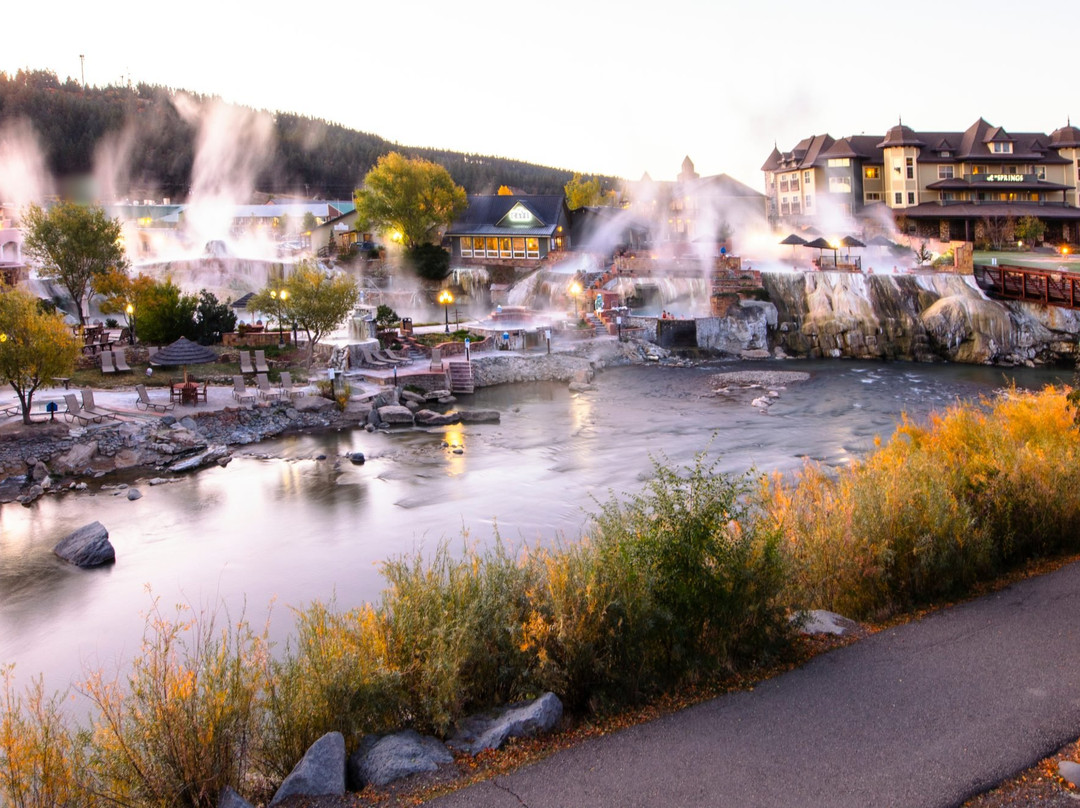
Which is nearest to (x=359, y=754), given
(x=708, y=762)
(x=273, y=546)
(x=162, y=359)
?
(x=708, y=762)

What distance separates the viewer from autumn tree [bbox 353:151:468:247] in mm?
60397

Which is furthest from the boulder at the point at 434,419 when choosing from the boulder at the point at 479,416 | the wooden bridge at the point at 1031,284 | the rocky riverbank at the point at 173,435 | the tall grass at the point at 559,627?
the wooden bridge at the point at 1031,284

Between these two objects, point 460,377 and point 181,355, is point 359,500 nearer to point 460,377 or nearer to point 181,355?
point 181,355

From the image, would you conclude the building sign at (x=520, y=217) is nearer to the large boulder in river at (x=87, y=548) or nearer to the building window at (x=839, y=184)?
the building window at (x=839, y=184)

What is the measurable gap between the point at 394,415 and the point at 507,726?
962 inches

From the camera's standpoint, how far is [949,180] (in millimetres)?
64812

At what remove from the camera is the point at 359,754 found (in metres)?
7.51

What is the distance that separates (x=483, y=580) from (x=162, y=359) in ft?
89.6

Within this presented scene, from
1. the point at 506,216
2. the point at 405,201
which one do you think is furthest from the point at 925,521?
the point at 506,216

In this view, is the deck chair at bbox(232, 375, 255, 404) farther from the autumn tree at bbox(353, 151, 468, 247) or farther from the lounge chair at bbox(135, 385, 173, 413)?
the autumn tree at bbox(353, 151, 468, 247)

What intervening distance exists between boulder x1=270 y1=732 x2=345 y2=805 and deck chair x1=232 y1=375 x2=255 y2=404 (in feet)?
82.2

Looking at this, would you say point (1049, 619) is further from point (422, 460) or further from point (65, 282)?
point (65, 282)

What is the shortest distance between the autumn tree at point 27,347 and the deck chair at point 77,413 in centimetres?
84

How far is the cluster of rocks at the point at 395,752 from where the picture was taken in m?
6.98
